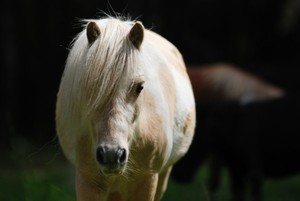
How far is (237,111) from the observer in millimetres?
8070

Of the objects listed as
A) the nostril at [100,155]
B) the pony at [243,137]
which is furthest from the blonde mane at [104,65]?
the pony at [243,137]

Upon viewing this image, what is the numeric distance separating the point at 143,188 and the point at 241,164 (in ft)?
11.9

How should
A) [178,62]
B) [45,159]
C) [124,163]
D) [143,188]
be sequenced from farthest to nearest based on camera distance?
[45,159] → [178,62] → [143,188] → [124,163]

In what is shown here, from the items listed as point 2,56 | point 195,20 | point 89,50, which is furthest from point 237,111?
point 2,56

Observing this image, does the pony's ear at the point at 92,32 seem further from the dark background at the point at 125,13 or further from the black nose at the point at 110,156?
the dark background at the point at 125,13

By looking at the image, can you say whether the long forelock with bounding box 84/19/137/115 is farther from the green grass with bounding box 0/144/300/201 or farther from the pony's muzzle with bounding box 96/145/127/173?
the green grass with bounding box 0/144/300/201

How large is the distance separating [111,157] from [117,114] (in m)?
0.24

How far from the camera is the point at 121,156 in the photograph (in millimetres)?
3773

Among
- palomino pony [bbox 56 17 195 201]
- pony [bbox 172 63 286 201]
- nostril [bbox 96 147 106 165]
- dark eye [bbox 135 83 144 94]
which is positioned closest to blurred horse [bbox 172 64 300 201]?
pony [bbox 172 63 286 201]

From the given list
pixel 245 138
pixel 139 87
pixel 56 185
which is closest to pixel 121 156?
pixel 139 87

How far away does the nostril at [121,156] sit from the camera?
12.3 feet

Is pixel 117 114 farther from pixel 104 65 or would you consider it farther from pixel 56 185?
pixel 56 185

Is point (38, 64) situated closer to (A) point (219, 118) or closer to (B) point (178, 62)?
(A) point (219, 118)

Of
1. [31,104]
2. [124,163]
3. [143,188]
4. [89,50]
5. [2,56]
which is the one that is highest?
[89,50]
